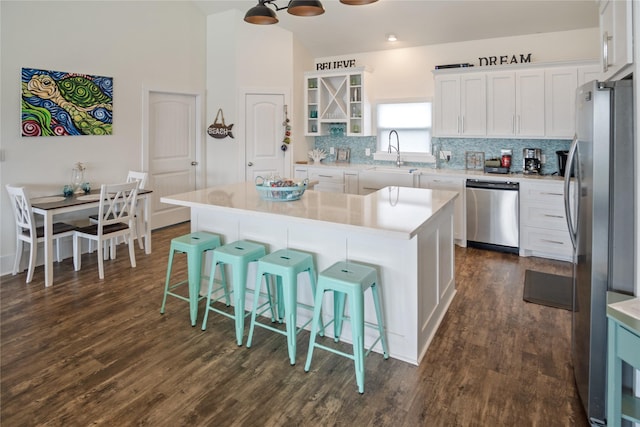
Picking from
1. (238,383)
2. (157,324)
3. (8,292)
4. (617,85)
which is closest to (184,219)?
(8,292)

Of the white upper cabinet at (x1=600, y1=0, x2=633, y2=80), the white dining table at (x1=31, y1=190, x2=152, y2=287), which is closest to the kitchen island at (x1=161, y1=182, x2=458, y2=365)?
the white upper cabinet at (x1=600, y1=0, x2=633, y2=80)

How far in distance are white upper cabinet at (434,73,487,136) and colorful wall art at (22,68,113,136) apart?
4.14 m

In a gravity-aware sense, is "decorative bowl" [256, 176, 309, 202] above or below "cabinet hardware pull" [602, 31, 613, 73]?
below

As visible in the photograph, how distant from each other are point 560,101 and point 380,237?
135 inches

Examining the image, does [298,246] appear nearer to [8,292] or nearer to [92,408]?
[92,408]

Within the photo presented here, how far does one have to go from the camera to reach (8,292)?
366 centimetres

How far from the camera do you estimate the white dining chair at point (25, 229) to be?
384 centimetres

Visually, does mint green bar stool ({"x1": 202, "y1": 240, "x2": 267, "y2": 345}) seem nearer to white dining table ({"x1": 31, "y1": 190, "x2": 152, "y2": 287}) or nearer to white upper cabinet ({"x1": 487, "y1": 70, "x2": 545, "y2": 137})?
white dining table ({"x1": 31, "y1": 190, "x2": 152, "y2": 287})

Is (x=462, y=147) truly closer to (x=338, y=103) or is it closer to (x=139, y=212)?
(x=338, y=103)

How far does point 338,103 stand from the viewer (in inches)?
246

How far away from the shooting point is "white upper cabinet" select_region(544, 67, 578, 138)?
181 inches

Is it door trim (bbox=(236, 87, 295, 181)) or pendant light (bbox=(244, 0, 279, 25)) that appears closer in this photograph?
pendant light (bbox=(244, 0, 279, 25))

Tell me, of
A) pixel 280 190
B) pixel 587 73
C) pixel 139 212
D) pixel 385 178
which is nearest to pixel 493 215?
pixel 385 178

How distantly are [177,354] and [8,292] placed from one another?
2.13 metres
